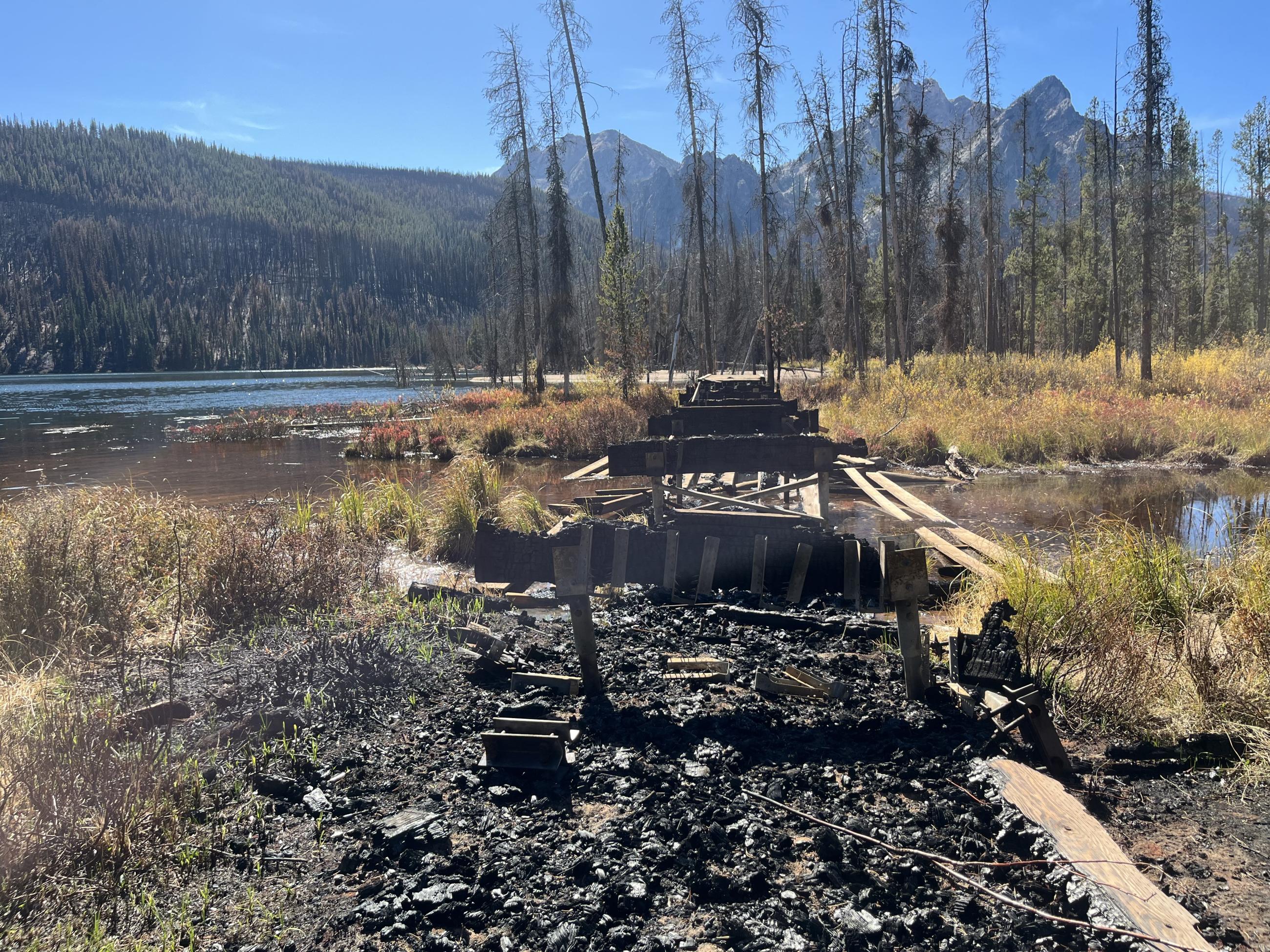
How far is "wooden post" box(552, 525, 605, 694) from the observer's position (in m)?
5.19

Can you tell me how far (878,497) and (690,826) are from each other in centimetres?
946

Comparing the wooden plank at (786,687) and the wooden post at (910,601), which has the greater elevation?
the wooden post at (910,601)

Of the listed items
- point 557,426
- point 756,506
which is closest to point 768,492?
point 756,506

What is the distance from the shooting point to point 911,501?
11812mm

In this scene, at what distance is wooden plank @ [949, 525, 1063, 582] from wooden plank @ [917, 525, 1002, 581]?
0.43 ft

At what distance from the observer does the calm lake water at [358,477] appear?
1198cm

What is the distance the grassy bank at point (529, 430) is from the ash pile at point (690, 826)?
16.2m

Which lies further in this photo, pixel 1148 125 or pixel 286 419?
pixel 286 419

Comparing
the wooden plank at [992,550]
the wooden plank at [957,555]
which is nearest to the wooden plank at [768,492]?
the wooden plank at [957,555]

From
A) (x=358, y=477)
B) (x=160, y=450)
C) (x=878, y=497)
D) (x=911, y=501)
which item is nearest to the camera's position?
(x=911, y=501)

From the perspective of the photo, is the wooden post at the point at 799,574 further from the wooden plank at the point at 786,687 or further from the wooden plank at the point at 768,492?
the wooden plank at the point at 786,687

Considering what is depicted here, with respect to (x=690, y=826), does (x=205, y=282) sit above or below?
above

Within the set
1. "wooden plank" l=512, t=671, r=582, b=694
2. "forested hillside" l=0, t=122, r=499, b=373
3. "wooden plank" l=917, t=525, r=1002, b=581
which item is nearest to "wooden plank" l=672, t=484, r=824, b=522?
"wooden plank" l=917, t=525, r=1002, b=581

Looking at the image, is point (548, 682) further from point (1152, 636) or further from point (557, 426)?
point (557, 426)
